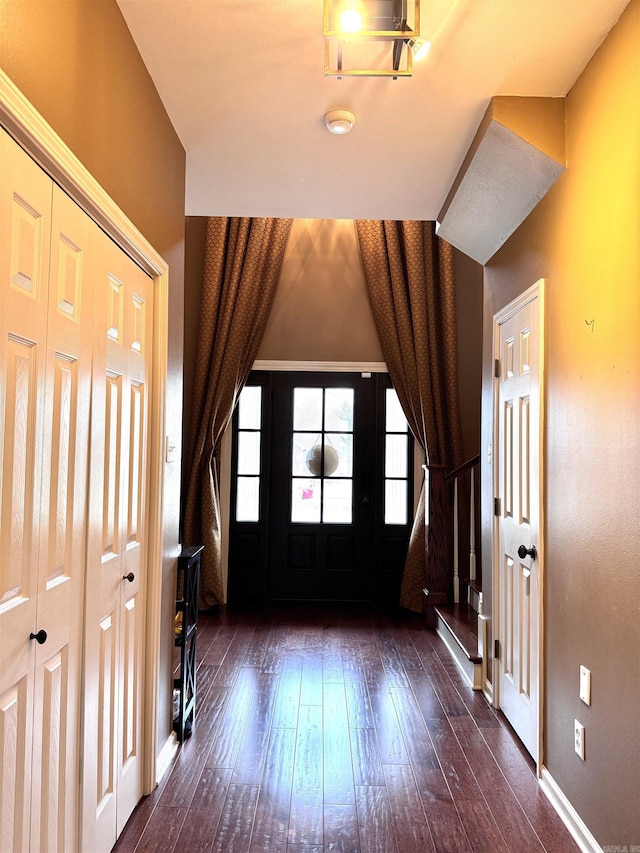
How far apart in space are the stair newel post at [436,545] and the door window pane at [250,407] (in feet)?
5.68

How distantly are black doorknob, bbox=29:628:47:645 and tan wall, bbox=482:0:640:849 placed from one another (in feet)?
5.34

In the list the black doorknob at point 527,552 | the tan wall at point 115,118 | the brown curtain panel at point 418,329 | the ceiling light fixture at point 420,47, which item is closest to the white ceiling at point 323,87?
the ceiling light fixture at point 420,47

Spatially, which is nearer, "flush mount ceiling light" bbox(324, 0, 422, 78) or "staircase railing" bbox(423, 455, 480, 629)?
"flush mount ceiling light" bbox(324, 0, 422, 78)

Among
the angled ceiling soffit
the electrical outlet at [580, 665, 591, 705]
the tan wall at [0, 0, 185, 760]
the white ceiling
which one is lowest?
the electrical outlet at [580, 665, 591, 705]

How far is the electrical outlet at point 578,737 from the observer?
207 cm

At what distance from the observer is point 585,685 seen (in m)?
2.05

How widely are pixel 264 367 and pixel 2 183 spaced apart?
4.25 metres

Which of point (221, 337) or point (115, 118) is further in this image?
point (221, 337)

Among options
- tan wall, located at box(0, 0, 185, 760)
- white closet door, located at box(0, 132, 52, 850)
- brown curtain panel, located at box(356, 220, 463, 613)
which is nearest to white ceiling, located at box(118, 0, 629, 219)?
tan wall, located at box(0, 0, 185, 760)

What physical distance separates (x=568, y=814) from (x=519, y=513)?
123 centimetres

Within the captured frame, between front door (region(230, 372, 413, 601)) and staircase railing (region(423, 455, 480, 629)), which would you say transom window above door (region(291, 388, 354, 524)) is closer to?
front door (region(230, 372, 413, 601))

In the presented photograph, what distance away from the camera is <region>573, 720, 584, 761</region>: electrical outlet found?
2.07 m

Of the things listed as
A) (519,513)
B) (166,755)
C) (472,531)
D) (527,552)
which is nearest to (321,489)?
(472,531)

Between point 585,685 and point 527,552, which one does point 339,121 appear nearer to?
point 527,552
